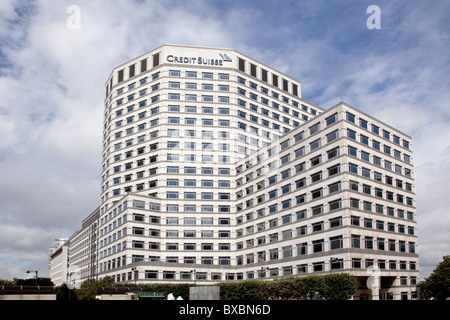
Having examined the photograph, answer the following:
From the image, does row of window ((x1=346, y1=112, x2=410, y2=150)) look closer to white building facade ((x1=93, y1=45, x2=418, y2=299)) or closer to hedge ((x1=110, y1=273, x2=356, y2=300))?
white building facade ((x1=93, y1=45, x2=418, y2=299))

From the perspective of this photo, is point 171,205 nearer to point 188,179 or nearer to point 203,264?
point 188,179

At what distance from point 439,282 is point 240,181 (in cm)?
4998

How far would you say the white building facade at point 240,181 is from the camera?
74250 millimetres

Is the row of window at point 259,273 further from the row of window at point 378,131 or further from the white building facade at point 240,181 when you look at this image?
the row of window at point 378,131

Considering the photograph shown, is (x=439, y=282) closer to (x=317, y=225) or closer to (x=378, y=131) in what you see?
(x=317, y=225)

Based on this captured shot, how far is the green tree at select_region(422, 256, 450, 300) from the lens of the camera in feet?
243

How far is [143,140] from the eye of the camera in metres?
115

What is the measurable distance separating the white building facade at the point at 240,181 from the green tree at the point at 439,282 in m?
2.63

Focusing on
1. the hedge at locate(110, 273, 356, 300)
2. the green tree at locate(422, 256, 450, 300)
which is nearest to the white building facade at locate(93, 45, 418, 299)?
the green tree at locate(422, 256, 450, 300)

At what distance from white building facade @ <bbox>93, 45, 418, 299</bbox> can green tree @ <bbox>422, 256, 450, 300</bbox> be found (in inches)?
104

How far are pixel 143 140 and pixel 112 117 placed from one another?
15.9 m

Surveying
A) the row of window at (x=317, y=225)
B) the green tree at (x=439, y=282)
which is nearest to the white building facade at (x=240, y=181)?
the row of window at (x=317, y=225)

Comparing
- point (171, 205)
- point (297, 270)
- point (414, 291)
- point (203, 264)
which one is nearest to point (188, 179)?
point (171, 205)

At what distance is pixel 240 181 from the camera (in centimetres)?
10750
